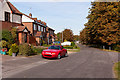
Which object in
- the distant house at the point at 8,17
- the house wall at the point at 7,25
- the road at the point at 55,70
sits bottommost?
the road at the point at 55,70

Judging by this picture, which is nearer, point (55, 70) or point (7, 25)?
point (55, 70)

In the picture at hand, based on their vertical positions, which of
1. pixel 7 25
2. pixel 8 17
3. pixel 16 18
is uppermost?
pixel 16 18

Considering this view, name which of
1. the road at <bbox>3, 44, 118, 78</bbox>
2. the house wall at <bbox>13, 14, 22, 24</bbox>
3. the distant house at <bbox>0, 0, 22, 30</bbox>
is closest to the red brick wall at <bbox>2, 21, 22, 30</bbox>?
the distant house at <bbox>0, 0, 22, 30</bbox>

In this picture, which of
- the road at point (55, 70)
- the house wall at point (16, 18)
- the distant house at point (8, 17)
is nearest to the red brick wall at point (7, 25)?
the distant house at point (8, 17)

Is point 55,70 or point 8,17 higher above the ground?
point 8,17

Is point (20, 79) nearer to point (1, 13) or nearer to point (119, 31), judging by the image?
point (1, 13)

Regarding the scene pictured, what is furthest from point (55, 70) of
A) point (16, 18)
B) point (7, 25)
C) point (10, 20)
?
point (16, 18)

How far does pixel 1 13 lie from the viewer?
21859 millimetres

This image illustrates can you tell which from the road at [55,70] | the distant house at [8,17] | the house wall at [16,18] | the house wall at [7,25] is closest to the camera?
the road at [55,70]

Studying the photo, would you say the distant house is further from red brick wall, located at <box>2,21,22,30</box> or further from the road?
the road

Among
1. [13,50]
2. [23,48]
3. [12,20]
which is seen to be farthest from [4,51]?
[12,20]

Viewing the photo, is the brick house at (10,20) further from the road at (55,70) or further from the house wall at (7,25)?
the road at (55,70)

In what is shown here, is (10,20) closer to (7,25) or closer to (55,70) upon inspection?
(7,25)

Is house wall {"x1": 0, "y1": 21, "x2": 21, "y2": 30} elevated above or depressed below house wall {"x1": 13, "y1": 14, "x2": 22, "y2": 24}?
below
